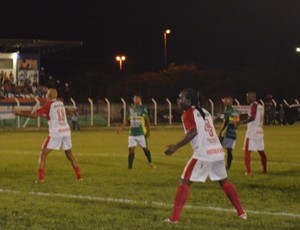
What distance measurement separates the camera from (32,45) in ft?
233

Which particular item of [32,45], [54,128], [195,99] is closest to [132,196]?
[54,128]

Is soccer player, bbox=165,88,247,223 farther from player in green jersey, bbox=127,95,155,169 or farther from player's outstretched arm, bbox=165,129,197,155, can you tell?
player in green jersey, bbox=127,95,155,169

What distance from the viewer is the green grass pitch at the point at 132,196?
11.1m

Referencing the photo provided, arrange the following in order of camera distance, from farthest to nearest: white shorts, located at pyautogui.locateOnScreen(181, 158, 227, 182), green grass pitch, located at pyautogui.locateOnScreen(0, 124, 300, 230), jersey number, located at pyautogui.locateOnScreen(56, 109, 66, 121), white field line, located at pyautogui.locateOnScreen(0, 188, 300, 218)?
jersey number, located at pyautogui.locateOnScreen(56, 109, 66, 121)
white field line, located at pyautogui.locateOnScreen(0, 188, 300, 218)
green grass pitch, located at pyautogui.locateOnScreen(0, 124, 300, 230)
white shorts, located at pyautogui.locateOnScreen(181, 158, 227, 182)

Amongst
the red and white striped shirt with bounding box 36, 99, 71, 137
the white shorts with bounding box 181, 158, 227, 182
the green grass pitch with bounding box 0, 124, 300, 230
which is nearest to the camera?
the white shorts with bounding box 181, 158, 227, 182

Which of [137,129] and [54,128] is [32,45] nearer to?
[137,129]

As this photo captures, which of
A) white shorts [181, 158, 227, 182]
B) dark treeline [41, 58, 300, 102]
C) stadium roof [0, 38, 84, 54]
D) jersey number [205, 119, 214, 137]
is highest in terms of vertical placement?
stadium roof [0, 38, 84, 54]

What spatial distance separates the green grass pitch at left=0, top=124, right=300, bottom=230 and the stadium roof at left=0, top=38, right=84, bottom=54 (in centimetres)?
4499

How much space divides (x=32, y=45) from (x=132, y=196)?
192 ft

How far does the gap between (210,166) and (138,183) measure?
18.8 feet

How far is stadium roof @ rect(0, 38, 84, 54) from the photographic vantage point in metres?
67.8

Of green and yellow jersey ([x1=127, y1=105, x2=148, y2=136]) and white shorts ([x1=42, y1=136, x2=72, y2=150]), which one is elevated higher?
green and yellow jersey ([x1=127, y1=105, x2=148, y2=136])

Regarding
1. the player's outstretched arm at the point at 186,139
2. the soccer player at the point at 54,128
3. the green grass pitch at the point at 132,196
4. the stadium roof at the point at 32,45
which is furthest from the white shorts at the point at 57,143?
the stadium roof at the point at 32,45

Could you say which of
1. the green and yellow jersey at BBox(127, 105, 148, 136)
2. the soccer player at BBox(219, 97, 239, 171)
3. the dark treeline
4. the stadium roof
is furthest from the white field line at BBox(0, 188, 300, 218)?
the dark treeline
